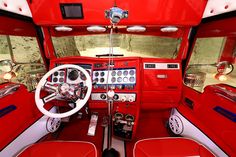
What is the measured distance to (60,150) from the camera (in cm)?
125

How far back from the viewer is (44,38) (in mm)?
2023

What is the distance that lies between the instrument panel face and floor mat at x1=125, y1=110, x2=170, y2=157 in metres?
0.87

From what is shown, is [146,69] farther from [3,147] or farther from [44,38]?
[3,147]

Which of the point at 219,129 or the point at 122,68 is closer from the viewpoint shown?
the point at 219,129

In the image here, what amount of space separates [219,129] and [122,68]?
1270mm

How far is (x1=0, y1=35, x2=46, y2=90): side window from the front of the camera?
184 centimetres

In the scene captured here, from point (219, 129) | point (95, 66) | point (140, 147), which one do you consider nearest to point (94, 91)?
point (95, 66)

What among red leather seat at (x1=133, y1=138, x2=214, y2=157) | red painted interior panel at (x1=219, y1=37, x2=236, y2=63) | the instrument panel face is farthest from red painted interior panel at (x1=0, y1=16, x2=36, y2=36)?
red painted interior panel at (x1=219, y1=37, x2=236, y2=63)

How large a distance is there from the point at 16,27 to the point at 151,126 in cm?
241

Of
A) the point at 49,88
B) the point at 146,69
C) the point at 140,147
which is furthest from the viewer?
the point at 146,69

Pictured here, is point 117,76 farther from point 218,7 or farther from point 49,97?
point 218,7

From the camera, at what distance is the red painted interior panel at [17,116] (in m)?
1.29

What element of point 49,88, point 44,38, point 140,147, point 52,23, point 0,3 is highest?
point 0,3

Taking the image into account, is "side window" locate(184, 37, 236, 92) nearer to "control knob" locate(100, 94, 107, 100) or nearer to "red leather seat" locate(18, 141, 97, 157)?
"control knob" locate(100, 94, 107, 100)
